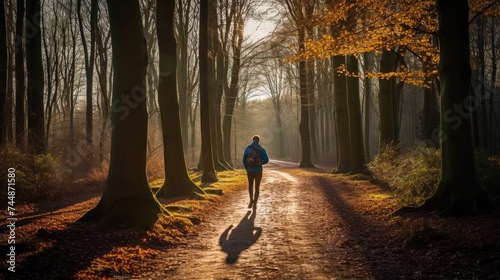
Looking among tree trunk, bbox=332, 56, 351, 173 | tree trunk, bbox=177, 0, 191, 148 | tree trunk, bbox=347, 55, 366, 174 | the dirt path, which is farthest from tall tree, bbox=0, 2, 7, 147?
tree trunk, bbox=332, 56, 351, 173

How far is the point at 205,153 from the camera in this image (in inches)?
720

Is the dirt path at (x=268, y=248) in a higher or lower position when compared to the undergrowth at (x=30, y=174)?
lower

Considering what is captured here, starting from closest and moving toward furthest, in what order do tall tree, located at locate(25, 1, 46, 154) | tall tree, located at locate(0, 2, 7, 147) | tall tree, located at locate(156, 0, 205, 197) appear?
tall tree, located at locate(156, 0, 205, 197), tall tree, located at locate(0, 2, 7, 147), tall tree, located at locate(25, 1, 46, 154)

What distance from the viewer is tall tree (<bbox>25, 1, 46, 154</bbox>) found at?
1577 centimetres

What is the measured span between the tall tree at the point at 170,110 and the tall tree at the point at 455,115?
778 cm

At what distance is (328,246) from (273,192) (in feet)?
27.6

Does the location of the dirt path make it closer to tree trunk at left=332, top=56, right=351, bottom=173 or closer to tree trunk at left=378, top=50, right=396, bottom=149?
tree trunk at left=378, top=50, right=396, bottom=149

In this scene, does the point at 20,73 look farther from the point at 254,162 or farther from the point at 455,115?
the point at 455,115

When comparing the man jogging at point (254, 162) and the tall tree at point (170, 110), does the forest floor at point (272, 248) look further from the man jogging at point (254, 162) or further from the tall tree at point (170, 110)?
the tall tree at point (170, 110)

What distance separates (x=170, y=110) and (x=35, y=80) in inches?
254

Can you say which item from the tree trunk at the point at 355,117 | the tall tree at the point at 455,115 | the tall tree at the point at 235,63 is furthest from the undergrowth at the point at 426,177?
the tall tree at the point at 235,63

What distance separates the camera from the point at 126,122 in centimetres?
852

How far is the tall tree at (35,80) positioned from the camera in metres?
15.8

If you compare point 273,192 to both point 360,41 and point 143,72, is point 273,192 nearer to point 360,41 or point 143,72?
point 360,41
